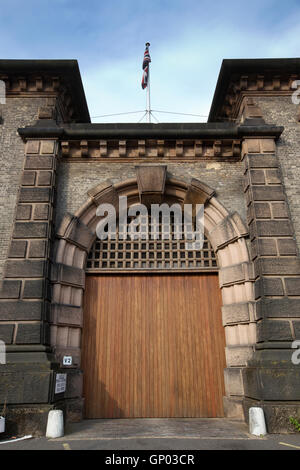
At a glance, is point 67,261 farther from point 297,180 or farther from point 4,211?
point 297,180

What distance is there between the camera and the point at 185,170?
8703mm

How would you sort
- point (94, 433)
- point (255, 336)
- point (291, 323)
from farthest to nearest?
point (255, 336)
point (291, 323)
point (94, 433)

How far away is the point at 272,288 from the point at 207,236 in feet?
7.30

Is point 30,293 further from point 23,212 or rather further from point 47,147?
point 47,147

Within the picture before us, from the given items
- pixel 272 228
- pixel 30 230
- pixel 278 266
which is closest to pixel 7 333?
pixel 30 230

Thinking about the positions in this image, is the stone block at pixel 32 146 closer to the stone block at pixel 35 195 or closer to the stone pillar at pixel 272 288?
the stone block at pixel 35 195

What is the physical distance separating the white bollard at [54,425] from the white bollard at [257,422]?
3.32m

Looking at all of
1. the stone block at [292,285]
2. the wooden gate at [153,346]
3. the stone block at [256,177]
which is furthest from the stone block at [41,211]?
the stone block at [292,285]

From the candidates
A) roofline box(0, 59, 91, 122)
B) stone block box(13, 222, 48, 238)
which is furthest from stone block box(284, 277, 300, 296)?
roofline box(0, 59, 91, 122)

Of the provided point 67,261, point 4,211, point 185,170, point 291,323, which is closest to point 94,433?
point 67,261

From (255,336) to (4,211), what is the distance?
21.2ft

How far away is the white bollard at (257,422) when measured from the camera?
18.7 feet
